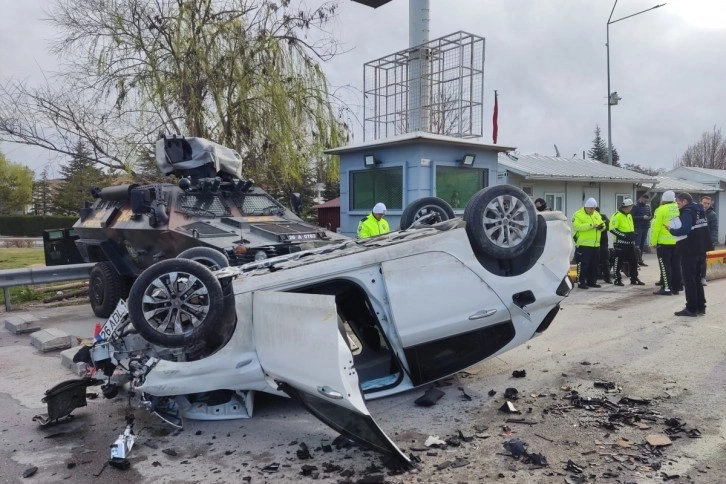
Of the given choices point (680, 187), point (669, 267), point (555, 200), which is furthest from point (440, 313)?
point (680, 187)

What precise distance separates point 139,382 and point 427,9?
11.6 meters

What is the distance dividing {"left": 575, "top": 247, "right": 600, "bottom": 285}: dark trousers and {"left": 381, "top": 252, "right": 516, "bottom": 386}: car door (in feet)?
21.3

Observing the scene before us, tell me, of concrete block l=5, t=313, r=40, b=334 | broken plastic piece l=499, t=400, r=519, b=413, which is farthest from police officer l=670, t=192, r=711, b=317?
concrete block l=5, t=313, r=40, b=334

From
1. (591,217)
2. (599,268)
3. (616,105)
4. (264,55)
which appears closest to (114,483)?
(591,217)

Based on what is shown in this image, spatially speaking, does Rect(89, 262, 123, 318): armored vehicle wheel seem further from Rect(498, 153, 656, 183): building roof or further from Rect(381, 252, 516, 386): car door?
Rect(498, 153, 656, 183): building roof

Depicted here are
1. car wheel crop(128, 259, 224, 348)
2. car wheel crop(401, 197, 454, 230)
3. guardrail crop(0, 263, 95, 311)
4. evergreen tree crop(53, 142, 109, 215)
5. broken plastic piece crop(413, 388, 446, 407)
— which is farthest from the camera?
evergreen tree crop(53, 142, 109, 215)

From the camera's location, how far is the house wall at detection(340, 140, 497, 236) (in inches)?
413

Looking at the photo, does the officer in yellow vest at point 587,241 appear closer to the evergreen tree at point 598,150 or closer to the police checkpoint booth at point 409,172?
the police checkpoint booth at point 409,172

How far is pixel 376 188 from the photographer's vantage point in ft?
37.4

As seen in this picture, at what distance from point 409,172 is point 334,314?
777 cm

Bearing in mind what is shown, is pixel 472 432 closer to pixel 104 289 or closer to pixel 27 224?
pixel 104 289

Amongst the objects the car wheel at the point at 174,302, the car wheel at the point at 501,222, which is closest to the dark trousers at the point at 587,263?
the car wheel at the point at 501,222

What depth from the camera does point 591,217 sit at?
31.7ft

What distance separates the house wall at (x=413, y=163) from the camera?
34.4 feet
